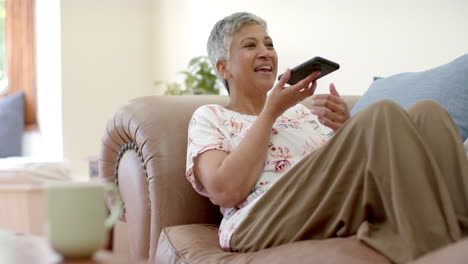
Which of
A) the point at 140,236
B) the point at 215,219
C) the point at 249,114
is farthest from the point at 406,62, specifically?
the point at 140,236

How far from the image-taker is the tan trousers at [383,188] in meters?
1.04

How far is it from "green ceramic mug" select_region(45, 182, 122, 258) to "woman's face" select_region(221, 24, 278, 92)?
3.56 ft

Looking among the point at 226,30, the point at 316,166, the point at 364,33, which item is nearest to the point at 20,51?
the point at 364,33

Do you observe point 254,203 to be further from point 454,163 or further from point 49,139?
point 49,139

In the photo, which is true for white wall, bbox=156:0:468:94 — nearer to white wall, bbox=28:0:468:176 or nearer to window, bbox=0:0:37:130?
white wall, bbox=28:0:468:176

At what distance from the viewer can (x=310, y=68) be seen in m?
1.54

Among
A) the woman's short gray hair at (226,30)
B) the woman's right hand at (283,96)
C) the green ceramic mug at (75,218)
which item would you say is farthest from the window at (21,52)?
the green ceramic mug at (75,218)

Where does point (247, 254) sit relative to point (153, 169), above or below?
below

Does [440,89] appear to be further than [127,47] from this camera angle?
No

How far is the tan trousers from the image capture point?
1039mm

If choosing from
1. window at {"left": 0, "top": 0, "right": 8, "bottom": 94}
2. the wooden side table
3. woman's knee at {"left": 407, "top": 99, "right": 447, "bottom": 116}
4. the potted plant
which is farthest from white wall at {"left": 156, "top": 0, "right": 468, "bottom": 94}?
the wooden side table

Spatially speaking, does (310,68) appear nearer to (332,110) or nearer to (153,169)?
(332,110)

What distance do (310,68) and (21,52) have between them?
122 inches

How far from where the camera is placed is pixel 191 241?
1481 millimetres
